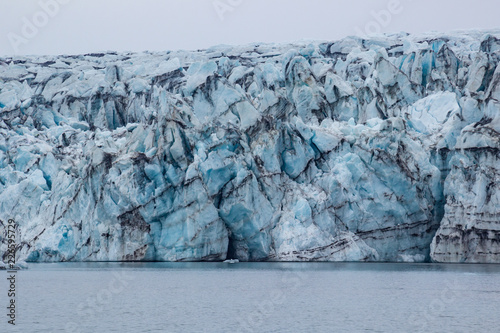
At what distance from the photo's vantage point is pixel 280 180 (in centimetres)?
3916

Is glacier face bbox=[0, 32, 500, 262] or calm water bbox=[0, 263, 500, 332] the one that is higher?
glacier face bbox=[0, 32, 500, 262]

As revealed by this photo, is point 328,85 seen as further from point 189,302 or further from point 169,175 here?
point 189,302

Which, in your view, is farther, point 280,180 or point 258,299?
point 280,180

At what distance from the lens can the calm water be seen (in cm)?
1980

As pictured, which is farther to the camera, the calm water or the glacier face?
the glacier face

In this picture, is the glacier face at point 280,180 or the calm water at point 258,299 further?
the glacier face at point 280,180

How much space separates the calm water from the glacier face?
1843 millimetres

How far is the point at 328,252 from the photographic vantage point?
1502 inches

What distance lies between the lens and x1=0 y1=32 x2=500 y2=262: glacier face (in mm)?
37281

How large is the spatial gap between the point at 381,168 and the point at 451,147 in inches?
169

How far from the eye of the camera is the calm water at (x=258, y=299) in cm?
1980

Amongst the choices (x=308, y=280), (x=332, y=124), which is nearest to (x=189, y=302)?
(x=308, y=280)

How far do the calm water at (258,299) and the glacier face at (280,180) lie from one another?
1843mm

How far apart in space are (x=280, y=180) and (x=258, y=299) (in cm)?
1454
